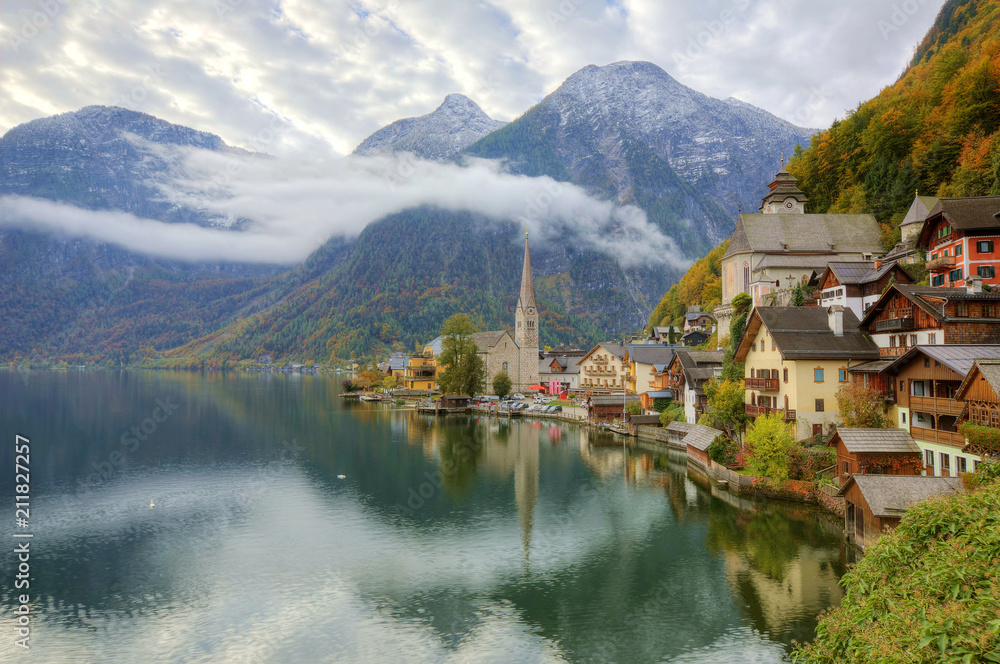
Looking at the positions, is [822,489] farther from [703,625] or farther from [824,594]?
[703,625]

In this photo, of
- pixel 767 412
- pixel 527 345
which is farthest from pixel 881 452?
pixel 527 345

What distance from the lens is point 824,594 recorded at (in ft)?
77.2

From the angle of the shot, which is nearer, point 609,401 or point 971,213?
point 971,213

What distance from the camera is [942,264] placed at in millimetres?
40625

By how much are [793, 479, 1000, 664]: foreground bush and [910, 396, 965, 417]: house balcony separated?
13978 mm

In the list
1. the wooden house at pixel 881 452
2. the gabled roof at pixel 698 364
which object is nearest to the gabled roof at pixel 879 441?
the wooden house at pixel 881 452

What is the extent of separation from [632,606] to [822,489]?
17390 mm

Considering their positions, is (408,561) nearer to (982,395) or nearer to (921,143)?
(982,395)

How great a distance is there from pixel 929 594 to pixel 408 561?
2290 centimetres

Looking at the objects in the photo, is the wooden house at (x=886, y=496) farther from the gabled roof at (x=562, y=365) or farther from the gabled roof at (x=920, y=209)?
the gabled roof at (x=562, y=365)

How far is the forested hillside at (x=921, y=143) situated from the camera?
182ft

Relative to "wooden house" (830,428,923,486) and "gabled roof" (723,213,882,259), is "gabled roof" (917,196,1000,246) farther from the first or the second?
"gabled roof" (723,213,882,259)

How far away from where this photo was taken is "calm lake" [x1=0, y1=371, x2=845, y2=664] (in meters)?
21.2

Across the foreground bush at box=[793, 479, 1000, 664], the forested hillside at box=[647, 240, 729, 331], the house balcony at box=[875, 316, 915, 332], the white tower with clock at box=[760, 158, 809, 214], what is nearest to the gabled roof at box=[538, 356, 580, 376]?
the forested hillside at box=[647, 240, 729, 331]
